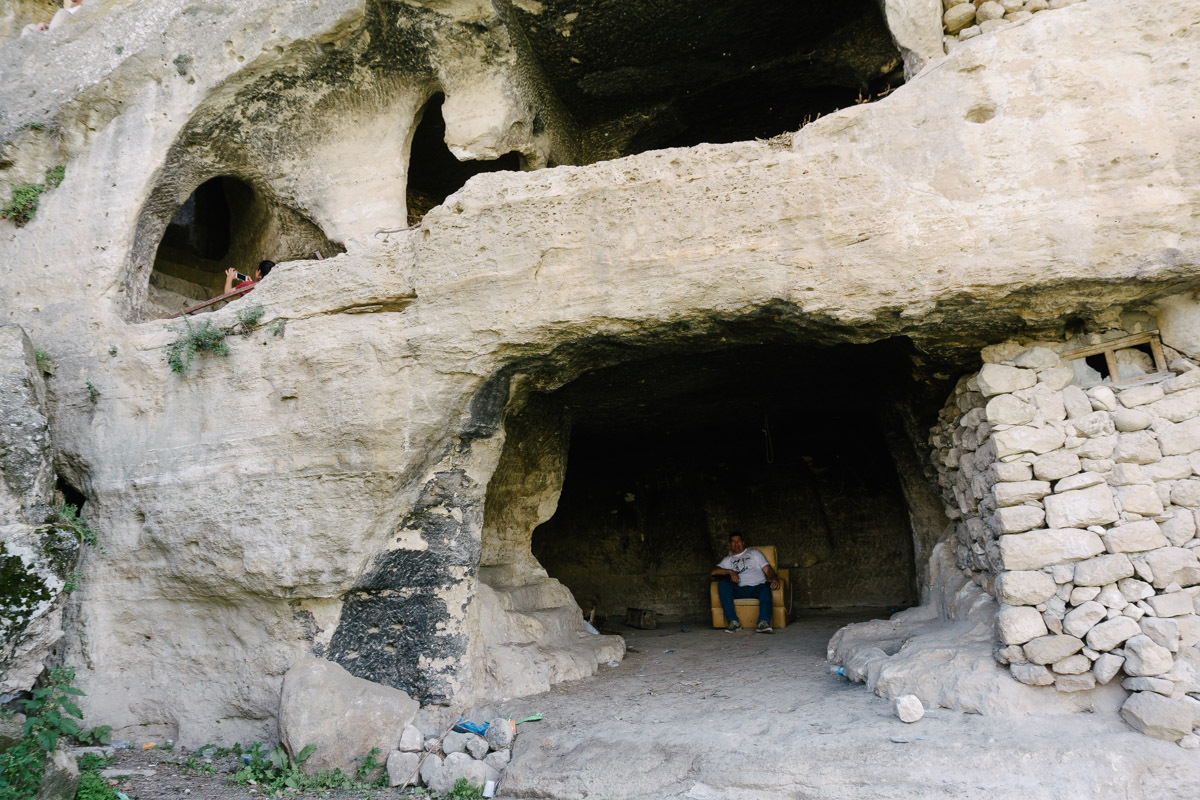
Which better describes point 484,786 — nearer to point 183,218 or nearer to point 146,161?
point 146,161

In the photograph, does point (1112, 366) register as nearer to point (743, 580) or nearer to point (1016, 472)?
point (1016, 472)

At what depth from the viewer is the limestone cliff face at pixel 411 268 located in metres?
3.54

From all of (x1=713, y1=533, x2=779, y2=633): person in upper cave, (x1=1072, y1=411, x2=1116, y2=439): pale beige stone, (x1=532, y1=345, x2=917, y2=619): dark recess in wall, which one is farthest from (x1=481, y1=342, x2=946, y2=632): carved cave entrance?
(x1=1072, y1=411, x2=1116, y2=439): pale beige stone

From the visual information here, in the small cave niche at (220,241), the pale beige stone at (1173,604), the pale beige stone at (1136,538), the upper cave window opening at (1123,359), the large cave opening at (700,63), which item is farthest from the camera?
the small cave niche at (220,241)

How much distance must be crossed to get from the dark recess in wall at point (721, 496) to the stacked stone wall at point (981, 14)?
8.95ft

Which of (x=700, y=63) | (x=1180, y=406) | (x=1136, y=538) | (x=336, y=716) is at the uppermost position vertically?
(x=700, y=63)

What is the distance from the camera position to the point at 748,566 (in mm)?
6707

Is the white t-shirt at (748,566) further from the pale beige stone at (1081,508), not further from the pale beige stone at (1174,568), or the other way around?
the pale beige stone at (1174,568)

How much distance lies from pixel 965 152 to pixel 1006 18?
42.5 inches

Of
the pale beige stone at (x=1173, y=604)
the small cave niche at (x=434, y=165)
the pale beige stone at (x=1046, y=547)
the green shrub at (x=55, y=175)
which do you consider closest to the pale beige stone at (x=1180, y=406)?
the pale beige stone at (x=1046, y=547)

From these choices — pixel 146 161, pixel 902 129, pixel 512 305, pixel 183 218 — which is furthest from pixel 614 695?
pixel 183 218

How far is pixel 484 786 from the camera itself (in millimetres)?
3689

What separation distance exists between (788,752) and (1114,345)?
2.52m

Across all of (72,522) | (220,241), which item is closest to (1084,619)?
(72,522)
